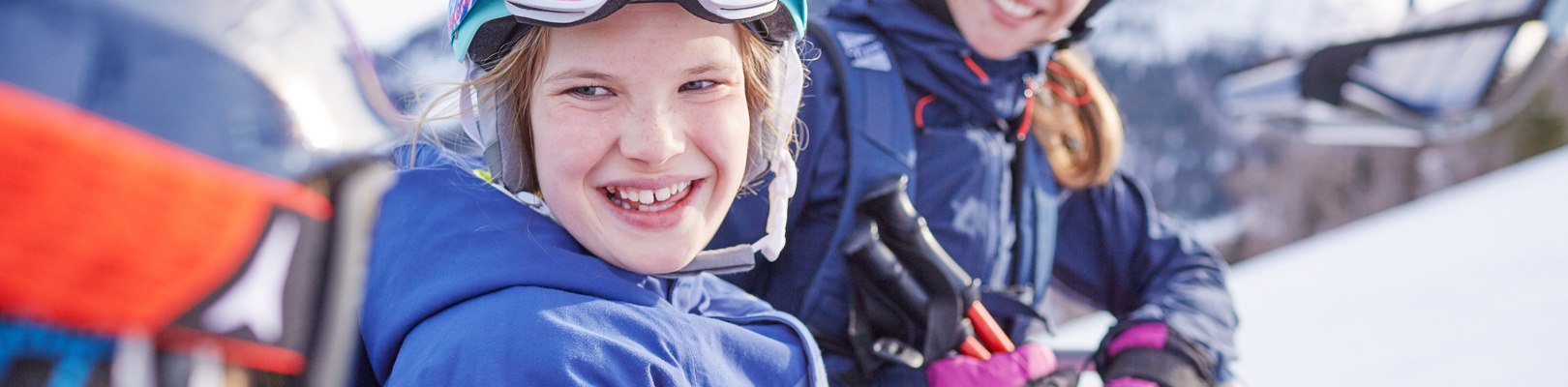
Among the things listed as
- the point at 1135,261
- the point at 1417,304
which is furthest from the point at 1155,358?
the point at 1417,304

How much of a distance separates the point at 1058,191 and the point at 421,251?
3.86 feet

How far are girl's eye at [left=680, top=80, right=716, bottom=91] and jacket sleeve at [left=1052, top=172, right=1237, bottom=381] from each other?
40.2 inches

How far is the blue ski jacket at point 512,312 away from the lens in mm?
867

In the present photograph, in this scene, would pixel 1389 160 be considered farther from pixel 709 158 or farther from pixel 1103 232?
pixel 709 158

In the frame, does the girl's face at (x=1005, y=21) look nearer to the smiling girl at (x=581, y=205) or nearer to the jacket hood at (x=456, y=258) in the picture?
the smiling girl at (x=581, y=205)

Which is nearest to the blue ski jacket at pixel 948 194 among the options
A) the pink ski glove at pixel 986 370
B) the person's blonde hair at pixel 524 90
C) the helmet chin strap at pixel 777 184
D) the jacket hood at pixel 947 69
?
the jacket hood at pixel 947 69

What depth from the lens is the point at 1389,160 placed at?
23.6 feet

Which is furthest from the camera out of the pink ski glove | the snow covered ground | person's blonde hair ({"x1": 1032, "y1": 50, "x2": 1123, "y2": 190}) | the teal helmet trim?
the snow covered ground

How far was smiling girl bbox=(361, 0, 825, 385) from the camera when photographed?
904 mm

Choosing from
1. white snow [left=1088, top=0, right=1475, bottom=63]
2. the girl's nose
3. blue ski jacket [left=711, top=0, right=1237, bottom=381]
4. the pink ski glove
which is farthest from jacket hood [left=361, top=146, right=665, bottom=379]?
white snow [left=1088, top=0, right=1475, bottom=63]

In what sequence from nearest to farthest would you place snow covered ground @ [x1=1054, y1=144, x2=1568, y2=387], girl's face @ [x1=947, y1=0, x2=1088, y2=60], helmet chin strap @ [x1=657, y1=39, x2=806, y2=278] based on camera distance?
helmet chin strap @ [x1=657, y1=39, x2=806, y2=278] → girl's face @ [x1=947, y1=0, x2=1088, y2=60] → snow covered ground @ [x1=1054, y1=144, x2=1568, y2=387]

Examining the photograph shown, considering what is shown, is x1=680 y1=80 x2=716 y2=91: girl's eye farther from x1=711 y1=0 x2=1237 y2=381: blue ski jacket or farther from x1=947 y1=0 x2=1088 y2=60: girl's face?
x1=947 y1=0 x2=1088 y2=60: girl's face

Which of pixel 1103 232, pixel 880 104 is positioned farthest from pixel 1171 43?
pixel 880 104

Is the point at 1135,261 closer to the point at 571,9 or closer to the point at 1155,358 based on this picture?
the point at 1155,358
